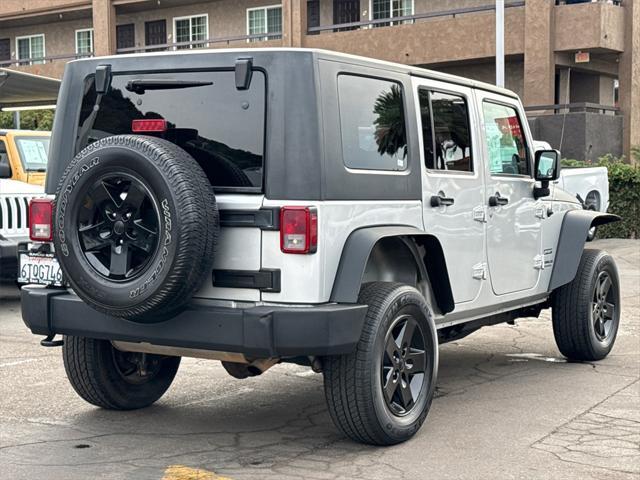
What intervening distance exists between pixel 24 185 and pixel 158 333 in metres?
6.54

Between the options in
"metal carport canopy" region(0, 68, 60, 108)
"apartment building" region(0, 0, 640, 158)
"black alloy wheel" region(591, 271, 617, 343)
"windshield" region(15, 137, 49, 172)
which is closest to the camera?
"black alloy wheel" region(591, 271, 617, 343)

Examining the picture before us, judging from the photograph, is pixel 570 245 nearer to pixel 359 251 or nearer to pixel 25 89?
pixel 359 251

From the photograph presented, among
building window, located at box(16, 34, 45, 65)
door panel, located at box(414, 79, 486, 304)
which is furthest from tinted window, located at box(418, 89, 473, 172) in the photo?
building window, located at box(16, 34, 45, 65)

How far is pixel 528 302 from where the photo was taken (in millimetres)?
7707

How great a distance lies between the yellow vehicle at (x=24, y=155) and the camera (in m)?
12.2

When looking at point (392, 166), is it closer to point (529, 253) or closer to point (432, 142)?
point (432, 142)

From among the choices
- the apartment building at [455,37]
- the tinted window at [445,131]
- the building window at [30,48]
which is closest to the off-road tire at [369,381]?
the tinted window at [445,131]

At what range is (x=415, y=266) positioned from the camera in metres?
6.39

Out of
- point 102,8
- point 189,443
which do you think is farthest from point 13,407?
point 102,8

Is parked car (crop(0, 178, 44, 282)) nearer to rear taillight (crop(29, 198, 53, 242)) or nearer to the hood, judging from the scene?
rear taillight (crop(29, 198, 53, 242))

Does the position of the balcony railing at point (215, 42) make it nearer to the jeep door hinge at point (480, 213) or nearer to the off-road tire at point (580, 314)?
the off-road tire at point (580, 314)

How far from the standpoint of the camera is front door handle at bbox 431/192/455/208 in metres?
6.30

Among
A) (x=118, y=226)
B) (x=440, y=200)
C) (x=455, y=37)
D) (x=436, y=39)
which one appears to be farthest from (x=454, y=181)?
(x=436, y=39)

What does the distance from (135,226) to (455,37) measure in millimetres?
24190
